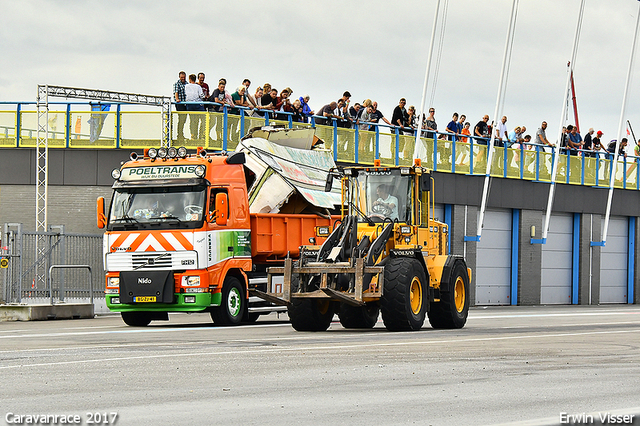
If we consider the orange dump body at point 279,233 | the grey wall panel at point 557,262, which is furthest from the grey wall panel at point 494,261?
the orange dump body at point 279,233

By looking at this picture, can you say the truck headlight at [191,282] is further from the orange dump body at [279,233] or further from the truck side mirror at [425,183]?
the truck side mirror at [425,183]

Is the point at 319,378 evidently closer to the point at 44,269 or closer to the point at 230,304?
the point at 230,304

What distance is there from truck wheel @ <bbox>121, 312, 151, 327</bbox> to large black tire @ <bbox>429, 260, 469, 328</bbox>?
5.85 m

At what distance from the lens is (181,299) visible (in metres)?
20.1

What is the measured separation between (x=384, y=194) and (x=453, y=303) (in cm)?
250

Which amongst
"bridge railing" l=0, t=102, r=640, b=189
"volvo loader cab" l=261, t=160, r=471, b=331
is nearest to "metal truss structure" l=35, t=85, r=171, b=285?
"bridge railing" l=0, t=102, r=640, b=189

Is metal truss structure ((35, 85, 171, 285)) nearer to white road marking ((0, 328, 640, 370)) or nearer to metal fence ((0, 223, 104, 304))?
metal fence ((0, 223, 104, 304))

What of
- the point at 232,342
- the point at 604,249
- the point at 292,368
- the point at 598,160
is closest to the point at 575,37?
the point at 598,160

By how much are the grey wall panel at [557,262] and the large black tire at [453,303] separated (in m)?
21.3

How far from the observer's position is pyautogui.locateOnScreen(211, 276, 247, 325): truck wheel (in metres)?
20.8

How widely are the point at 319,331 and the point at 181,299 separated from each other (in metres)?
2.89

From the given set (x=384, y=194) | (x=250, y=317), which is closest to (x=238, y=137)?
(x=250, y=317)

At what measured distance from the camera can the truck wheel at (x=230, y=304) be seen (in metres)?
20.8

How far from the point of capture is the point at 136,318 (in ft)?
70.2
